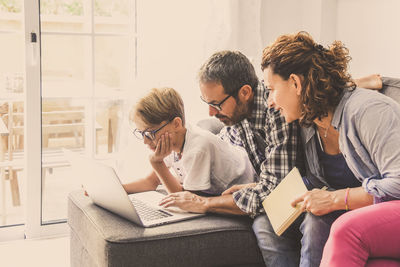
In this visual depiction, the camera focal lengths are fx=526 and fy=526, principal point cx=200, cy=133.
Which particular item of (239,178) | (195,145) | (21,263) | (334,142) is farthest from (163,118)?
(21,263)

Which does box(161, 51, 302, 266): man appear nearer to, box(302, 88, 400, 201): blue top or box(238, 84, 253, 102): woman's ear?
box(238, 84, 253, 102): woman's ear

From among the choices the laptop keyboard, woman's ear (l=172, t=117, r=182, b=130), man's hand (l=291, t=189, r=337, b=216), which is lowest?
the laptop keyboard

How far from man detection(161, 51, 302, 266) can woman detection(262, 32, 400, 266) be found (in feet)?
0.44

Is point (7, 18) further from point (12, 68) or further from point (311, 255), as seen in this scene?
point (311, 255)

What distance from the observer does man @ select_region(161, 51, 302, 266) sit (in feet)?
5.81

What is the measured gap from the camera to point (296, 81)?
161 centimetres

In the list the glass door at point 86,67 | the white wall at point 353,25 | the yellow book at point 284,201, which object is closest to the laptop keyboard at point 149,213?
the yellow book at point 284,201

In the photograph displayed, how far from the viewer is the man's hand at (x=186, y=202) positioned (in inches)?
73.4

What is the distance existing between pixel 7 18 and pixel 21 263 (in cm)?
146

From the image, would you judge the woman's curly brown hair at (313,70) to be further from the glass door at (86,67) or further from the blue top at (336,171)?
the glass door at (86,67)

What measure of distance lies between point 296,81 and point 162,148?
0.60 m

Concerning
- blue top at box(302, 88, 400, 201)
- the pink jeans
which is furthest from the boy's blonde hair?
the pink jeans

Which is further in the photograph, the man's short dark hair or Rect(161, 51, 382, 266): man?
the man's short dark hair

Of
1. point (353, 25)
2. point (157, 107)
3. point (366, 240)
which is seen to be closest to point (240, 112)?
point (157, 107)
